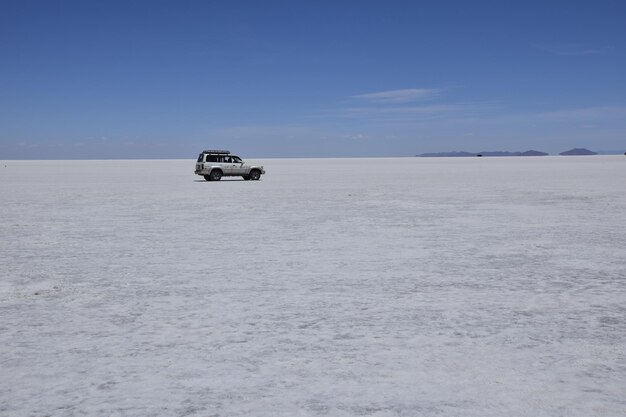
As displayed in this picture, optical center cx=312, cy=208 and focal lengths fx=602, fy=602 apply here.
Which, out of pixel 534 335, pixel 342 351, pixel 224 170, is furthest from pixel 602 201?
pixel 224 170

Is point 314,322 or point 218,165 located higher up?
point 218,165

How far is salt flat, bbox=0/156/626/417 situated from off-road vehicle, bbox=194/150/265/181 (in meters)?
25.7

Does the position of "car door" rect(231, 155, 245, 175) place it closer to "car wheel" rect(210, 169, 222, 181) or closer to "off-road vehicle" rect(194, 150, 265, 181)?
"off-road vehicle" rect(194, 150, 265, 181)

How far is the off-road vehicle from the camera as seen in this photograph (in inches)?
1558

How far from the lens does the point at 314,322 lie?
250 inches

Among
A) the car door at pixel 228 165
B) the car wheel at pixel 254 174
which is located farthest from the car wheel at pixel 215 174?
the car wheel at pixel 254 174

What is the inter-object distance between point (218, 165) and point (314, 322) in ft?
113

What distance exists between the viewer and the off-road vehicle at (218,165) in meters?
39.6

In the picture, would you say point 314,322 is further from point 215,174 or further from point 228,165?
point 228,165

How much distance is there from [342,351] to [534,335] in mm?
1931

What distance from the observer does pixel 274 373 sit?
15.8ft

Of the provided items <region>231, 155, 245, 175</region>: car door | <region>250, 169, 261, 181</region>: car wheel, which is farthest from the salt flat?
Result: <region>250, 169, 261, 181</region>: car wheel

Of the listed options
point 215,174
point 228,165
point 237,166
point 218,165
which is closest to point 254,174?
point 237,166

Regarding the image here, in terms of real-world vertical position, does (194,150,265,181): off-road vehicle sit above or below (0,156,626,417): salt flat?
above
